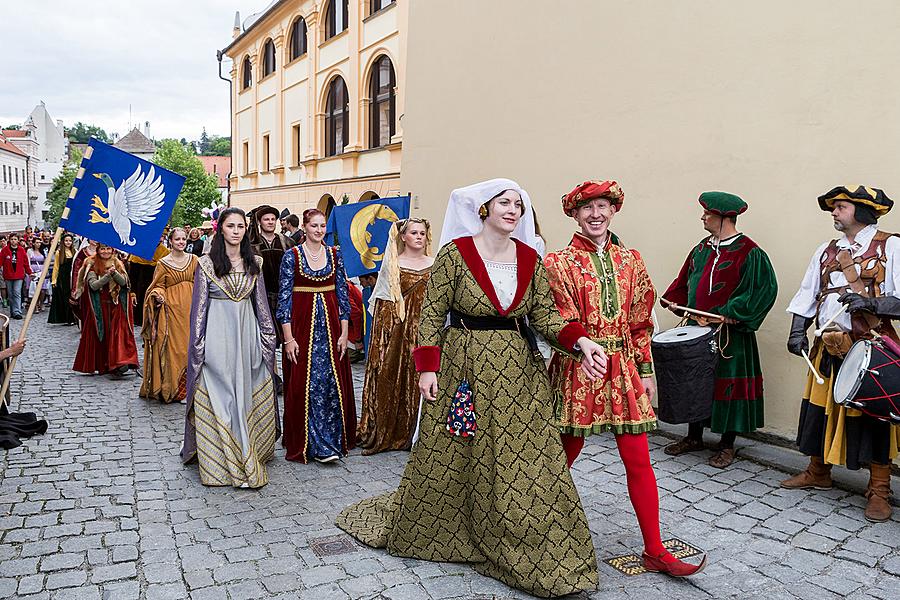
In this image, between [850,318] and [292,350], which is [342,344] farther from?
[850,318]

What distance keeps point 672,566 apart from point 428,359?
1.52 m

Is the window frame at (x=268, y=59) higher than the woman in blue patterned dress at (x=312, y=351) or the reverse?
higher

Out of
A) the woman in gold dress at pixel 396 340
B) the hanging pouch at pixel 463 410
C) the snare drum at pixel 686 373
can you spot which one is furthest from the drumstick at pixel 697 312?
the hanging pouch at pixel 463 410

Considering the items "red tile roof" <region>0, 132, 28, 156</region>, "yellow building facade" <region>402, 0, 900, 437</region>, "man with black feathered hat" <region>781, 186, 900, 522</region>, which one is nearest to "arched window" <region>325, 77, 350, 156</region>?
"yellow building facade" <region>402, 0, 900, 437</region>

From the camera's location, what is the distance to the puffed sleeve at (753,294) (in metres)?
5.18

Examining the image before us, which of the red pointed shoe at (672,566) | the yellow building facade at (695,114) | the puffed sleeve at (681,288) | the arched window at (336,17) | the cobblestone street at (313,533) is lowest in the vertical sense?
the cobblestone street at (313,533)

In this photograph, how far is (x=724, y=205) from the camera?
5281 mm

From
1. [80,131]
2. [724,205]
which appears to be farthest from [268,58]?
[80,131]

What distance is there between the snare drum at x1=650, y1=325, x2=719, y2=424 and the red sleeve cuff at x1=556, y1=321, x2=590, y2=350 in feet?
5.29

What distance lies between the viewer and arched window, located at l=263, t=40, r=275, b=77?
26.9 meters

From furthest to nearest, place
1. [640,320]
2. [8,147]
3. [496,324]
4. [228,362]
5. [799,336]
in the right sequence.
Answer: [8,147]
[228,362]
[799,336]
[640,320]
[496,324]

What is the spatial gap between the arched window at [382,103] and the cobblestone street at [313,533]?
13.9 meters

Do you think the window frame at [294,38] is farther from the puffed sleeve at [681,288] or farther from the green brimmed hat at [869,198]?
the green brimmed hat at [869,198]

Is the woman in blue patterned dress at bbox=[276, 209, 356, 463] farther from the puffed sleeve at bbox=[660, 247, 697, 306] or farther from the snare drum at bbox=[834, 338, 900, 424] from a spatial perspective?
the snare drum at bbox=[834, 338, 900, 424]
